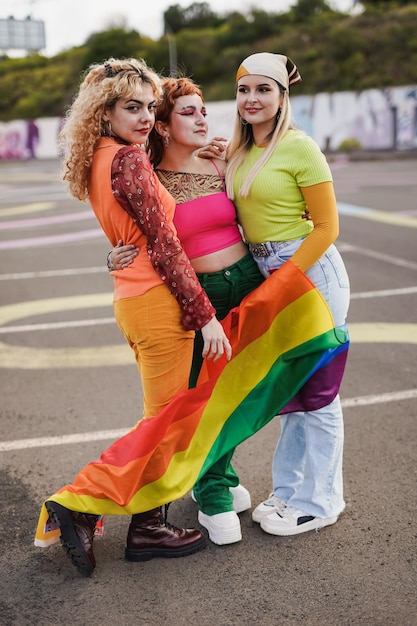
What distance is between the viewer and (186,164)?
10.3 ft

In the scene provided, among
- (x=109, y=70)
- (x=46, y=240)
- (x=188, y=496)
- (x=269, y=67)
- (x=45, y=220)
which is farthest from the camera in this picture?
(x=45, y=220)

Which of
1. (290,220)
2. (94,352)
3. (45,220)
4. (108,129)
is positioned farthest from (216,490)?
(45,220)

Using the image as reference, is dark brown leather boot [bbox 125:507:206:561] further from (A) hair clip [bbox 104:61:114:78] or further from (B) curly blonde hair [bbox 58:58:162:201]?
(A) hair clip [bbox 104:61:114:78]

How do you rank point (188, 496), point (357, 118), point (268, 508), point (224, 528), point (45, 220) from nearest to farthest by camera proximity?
point (224, 528) < point (268, 508) < point (188, 496) < point (45, 220) < point (357, 118)

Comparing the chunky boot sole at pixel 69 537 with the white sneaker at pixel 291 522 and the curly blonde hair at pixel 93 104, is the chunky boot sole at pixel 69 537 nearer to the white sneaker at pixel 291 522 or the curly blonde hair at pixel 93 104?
the white sneaker at pixel 291 522

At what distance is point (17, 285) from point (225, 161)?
6.06m

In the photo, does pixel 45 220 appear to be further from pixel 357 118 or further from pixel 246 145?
pixel 357 118

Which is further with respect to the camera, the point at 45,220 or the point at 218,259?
the point at 45,220

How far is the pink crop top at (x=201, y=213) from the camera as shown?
3025 millimetres

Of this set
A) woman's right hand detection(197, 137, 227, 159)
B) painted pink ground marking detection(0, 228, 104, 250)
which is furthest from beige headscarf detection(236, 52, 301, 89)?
painted pink ground marking detection(0, 228, 104, 250)

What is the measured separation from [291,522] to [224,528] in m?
0.32

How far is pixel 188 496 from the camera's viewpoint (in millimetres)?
3662

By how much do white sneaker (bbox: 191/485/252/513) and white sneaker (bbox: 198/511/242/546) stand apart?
22 cm

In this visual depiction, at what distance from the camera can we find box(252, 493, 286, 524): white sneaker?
332 centimetres
